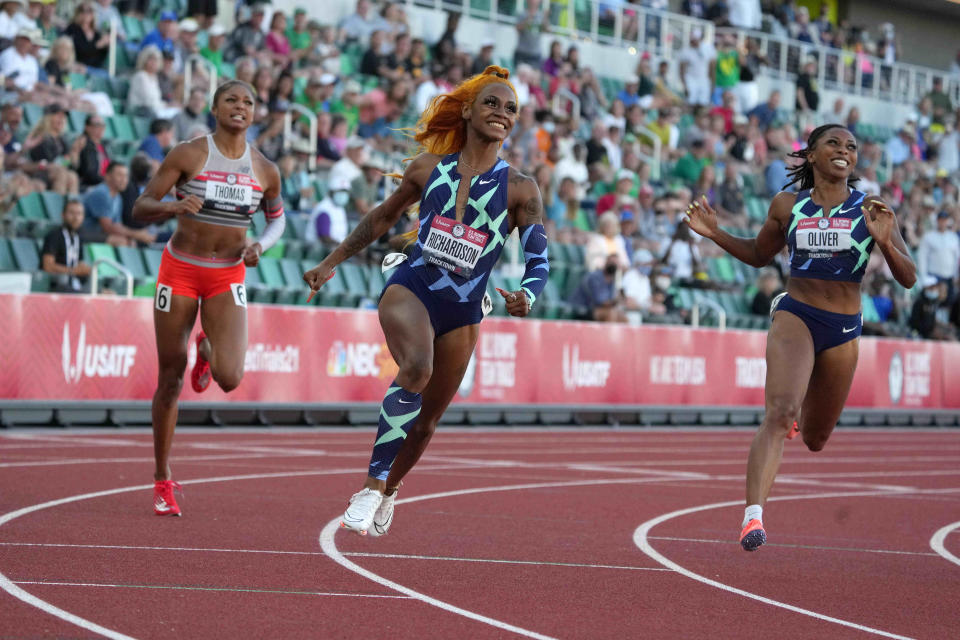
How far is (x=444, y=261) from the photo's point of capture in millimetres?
7637

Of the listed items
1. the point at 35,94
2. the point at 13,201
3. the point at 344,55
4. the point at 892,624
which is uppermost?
the point at 344,55

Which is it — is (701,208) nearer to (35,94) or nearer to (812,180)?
(812,180)

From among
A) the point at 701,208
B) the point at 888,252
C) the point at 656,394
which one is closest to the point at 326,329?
the point at 656,394

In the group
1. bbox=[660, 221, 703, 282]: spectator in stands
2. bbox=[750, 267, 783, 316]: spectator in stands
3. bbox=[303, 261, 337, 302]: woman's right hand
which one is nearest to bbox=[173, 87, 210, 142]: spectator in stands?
bbox=[660, 221, 703, 282]: spectator in stands

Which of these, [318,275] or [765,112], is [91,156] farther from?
[765,112]

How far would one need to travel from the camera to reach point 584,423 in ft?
68.8

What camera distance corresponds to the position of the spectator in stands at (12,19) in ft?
62.5

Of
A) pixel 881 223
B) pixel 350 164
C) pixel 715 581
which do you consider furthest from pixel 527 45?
pixel 715 581

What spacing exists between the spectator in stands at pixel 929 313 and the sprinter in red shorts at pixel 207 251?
19.3m

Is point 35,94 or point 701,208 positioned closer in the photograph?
point 701,208

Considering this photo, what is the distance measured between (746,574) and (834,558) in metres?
1.06

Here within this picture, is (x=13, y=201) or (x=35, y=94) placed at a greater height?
(x=35, y=94)

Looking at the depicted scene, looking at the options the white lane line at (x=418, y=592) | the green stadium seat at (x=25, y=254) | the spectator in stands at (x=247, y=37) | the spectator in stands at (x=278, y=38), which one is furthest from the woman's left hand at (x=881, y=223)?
the spectator in stands at (x=278, y=38)

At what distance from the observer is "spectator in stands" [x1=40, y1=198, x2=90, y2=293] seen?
15.8m
